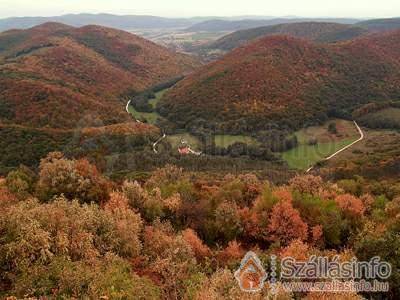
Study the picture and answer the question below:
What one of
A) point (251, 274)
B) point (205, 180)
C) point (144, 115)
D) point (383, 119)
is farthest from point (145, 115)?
point (251, 274)

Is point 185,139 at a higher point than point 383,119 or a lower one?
lower

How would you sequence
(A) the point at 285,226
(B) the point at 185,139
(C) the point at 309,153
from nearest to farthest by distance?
(A) the point at 285,226 → (C) the point at 309,153 → (B) the point at 185,139

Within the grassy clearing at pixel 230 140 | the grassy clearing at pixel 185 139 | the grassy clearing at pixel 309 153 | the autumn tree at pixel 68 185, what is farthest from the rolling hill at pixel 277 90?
the autumn tree at pixel 68 185

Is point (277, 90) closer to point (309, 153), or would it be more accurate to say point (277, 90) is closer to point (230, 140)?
point (230, 140)

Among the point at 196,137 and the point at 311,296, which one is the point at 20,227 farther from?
the point at 196,137

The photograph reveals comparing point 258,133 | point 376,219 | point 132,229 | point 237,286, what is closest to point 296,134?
point 258,133

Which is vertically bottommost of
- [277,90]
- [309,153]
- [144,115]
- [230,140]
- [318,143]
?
[309,153]

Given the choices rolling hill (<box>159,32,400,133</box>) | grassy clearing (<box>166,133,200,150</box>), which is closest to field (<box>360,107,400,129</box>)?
rolling hill (<box>159,32,400,133</box>)
